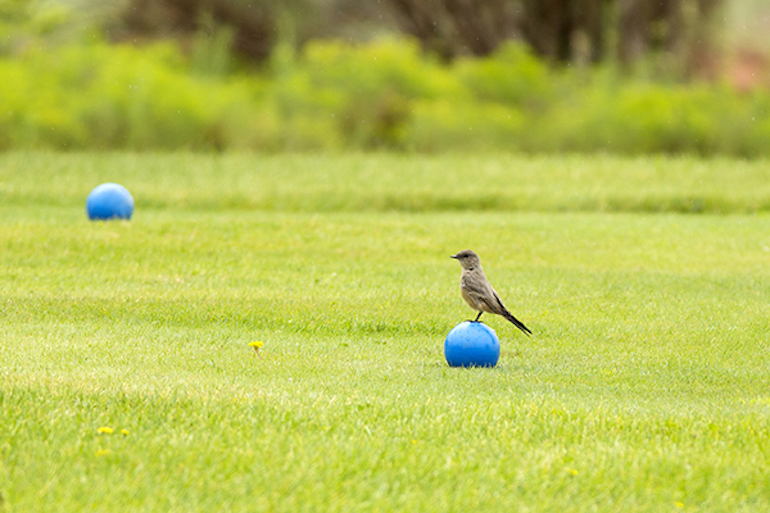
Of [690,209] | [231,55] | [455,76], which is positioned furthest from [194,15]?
[690,209]

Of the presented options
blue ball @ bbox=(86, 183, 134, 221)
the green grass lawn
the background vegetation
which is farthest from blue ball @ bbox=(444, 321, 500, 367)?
the background vegetation

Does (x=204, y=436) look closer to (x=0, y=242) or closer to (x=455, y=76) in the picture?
(x=0, y=242)

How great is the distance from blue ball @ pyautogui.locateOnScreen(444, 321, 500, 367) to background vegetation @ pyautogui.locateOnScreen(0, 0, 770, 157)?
21246mm

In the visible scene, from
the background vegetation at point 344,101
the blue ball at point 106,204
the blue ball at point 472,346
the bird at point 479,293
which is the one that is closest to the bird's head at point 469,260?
the bird at point 479,293

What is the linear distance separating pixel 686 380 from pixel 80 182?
17.0 meters

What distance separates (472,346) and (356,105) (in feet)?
77.4

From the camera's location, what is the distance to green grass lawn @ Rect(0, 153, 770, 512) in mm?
5656

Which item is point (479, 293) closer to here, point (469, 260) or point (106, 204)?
point (469, 260)

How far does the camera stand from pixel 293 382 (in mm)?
7707

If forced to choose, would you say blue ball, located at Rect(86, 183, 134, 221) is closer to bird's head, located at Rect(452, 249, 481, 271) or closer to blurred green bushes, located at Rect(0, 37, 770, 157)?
bird's head, located at Rect(452, 249, 481, 271)

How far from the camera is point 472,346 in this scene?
831 centimetres

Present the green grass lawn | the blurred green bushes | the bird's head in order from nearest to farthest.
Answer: the green grass lawn → the bird's head → the blurred green bushes

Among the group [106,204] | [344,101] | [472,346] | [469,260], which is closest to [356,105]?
[344,101]

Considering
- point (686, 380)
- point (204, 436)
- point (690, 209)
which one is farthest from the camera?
point (690, 209)
